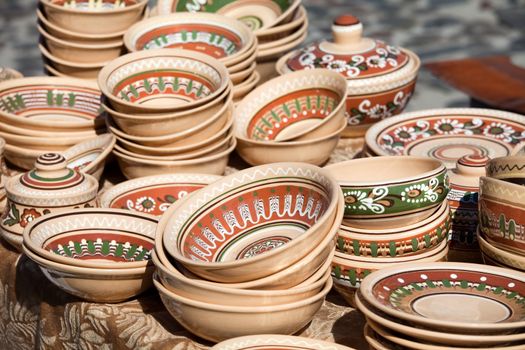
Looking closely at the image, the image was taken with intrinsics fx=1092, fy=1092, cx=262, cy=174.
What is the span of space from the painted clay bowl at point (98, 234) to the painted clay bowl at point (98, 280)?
0.11 meters

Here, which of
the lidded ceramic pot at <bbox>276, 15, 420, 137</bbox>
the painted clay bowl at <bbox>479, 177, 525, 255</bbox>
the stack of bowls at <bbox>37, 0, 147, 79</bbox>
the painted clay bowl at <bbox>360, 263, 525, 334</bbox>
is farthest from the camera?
the stack of bowls at <bbox>37, 0, 147, 79</bbox>

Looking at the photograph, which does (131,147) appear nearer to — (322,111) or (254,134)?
(254,134)

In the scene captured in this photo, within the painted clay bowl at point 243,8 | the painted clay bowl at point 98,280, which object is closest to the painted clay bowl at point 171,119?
the painted clay bowl at point 98,280

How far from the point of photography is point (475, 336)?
203 cm

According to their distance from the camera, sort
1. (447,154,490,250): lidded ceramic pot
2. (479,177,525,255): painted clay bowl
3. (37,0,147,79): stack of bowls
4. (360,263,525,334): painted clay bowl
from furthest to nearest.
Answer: (37,0,147,79): stack of bowls, (447,154,490,250): lidded ceramic pot, (479,177,525,255): painted clay bowl, (360,263,525,334): painted clay bowl

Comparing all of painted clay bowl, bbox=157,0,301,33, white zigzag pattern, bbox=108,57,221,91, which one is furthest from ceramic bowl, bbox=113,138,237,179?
painted clay bowl, bbox=157,0,301,33

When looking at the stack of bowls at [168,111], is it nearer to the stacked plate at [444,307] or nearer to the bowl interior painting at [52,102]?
the bowl interior painting at [52,102]

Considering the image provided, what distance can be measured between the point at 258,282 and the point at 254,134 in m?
1.11

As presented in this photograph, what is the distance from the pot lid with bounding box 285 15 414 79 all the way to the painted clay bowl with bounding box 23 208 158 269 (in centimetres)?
98

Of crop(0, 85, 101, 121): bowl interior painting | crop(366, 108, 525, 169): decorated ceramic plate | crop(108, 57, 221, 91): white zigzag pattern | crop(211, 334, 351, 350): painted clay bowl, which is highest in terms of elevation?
crop(108, 57, 221, 91): white zigzag pattern

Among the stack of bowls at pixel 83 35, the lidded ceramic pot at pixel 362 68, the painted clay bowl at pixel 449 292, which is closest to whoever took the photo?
the painted clay bowl at pixel 449 292

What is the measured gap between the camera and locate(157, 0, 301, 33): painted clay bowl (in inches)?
154

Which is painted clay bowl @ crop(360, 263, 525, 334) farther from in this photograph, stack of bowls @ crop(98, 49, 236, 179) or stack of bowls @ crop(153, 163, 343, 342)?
stack of bowls @ crop(98, 49, 236, 179)

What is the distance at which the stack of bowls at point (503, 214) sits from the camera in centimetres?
232
